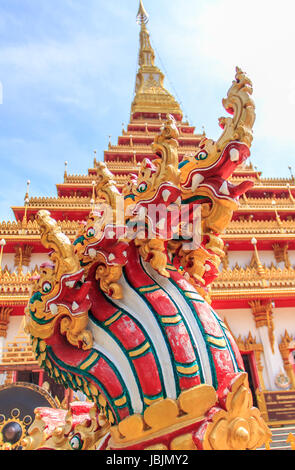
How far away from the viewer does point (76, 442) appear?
2.13m

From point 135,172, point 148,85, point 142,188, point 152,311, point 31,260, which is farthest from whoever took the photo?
point 148,85

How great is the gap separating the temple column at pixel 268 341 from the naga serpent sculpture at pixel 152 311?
29.7 feet

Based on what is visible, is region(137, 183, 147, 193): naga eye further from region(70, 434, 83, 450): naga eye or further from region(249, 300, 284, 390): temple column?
region(249, 300, 284, 390): temple column

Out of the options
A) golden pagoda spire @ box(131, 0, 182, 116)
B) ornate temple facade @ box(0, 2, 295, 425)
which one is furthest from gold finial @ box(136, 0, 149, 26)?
ornate temple facade @ box(0, 2, 295, 425)

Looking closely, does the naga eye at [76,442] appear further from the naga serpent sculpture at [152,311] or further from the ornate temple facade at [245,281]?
the ornate temple facade at [245,281]

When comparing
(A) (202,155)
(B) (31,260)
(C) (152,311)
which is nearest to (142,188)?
(A) (202,155)

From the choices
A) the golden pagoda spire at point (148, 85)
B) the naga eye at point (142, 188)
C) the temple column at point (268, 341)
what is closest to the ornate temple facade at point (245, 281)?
the temple column at point (268, 341)

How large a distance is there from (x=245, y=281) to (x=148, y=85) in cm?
2257

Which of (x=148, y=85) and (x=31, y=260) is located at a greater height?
(x=148, y=85)

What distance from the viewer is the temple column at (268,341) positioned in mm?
10109

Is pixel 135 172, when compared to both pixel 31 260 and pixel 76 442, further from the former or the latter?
pixel 76 442

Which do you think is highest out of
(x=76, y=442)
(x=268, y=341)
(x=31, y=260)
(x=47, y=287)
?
(x=31, y=260)

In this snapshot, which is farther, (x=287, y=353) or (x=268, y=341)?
A: (x=268, y=341)
